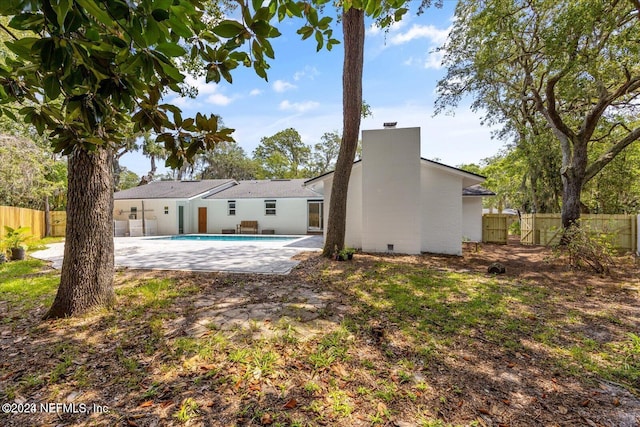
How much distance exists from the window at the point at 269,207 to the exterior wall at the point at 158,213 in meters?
5.83

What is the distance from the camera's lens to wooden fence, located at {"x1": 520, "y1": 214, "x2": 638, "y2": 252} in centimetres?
1041

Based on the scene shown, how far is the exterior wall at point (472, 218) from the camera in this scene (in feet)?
46.1

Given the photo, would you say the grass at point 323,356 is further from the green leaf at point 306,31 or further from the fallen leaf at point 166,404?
the green leaf at point 306,31

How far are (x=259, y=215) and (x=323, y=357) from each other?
16440 mm

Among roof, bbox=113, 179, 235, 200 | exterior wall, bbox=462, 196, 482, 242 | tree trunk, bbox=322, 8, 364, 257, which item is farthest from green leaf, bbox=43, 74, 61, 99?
roof, bbox=113, 179, 235, 200

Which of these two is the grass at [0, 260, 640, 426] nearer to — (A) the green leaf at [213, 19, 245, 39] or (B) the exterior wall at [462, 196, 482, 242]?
(A) the green leaf at [213, 19, 245, 39]

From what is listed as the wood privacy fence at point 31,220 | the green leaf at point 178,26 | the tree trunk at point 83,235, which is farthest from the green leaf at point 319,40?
the wood privacy fence at point 31,220

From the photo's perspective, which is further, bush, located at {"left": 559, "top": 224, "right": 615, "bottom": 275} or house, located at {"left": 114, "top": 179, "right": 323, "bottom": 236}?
house, located at {"left": 114, "top": 179, "right": 323, "bottom": 236}

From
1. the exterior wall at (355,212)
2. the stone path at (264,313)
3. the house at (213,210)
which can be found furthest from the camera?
the house at (213,210)

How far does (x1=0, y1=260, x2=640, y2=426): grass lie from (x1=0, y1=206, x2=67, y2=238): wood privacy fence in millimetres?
8793

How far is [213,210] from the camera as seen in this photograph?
19.2m

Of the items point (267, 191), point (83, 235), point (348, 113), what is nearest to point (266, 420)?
point (83, 235)

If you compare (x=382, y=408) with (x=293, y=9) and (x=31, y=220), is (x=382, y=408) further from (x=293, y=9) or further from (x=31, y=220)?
(x=31, y=220)

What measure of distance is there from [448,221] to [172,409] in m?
9.98
